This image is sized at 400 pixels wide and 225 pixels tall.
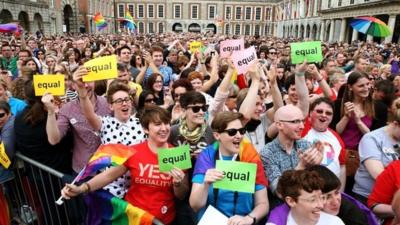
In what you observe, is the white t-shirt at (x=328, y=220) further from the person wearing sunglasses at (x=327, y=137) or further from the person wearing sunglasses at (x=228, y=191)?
the person wearing sunglasses at (x=327, y=137)

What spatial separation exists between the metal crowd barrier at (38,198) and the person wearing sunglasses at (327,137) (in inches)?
95.6

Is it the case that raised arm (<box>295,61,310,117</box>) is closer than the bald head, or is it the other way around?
the bald head

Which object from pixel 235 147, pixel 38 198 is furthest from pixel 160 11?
pixel 235 147

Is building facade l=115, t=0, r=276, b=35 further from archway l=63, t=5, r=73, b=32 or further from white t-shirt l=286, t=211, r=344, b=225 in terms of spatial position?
white t-shirt l=286, t=211, r=344, b=225

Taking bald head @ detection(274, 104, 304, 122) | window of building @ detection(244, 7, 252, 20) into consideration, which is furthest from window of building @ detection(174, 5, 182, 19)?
bald head @ detection(274, 104, 304, 122)

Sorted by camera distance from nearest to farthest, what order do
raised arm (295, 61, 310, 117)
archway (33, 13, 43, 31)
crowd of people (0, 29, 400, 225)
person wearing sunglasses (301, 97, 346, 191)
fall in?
1. crowd of people (0, 29, 400, 225)
2. person wearing sunglasses (301, 97, 346, 191)
3. raised arm (295, 61, 310, 117)
4. archway (33, 13, 43, 31)

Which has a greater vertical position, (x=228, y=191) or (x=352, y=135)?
(x=352, y=135)

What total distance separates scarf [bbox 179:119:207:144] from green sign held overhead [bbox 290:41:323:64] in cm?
173

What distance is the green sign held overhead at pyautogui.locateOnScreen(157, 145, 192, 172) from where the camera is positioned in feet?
8.25

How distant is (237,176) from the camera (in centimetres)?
233

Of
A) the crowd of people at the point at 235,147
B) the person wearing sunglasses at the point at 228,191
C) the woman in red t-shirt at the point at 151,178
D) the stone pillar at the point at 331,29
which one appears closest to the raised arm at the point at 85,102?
the crowd of people at the point at 235,147

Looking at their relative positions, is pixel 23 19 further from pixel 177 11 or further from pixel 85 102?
pixel 177 11

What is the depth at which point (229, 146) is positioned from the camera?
2645 millimetres

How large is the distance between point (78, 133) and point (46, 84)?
600 millimetres
